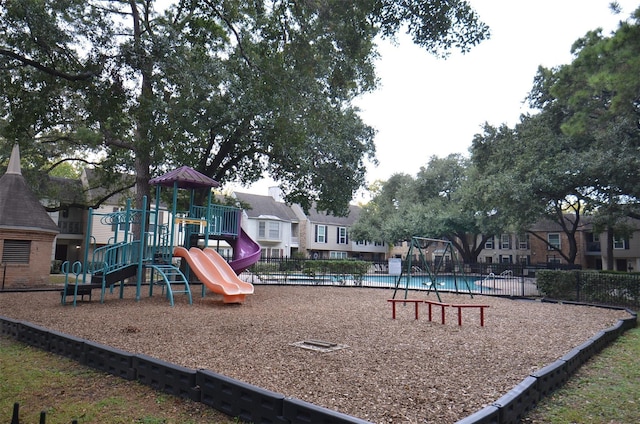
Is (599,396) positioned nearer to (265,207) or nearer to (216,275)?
(216,275)

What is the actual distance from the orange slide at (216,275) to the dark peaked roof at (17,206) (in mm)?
8539

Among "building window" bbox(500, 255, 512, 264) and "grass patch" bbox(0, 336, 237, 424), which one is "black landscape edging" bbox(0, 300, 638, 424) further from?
"building window" bbox(500, 255, 512, 264)

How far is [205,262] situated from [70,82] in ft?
20.5

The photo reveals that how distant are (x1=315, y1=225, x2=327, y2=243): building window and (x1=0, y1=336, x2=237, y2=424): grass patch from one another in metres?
43.8

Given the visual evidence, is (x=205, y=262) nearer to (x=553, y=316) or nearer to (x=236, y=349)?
(x=236, y=349)

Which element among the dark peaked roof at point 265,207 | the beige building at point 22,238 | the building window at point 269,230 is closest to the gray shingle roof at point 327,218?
the dark peaked roof at point 265,207

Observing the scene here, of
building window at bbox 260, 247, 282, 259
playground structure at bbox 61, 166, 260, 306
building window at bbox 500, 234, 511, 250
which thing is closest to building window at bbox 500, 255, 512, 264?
building window at bbox 500, 234, 511, 250

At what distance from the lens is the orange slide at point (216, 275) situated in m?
12.3

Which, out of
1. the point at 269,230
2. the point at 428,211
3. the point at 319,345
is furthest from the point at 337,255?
the point at 319,345

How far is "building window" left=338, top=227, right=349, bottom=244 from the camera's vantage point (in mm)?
52312

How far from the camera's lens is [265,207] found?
1797 inches

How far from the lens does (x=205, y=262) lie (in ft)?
44.5

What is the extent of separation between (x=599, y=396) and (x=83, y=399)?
5.65 meters

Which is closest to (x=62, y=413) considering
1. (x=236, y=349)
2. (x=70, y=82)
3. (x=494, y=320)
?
(x=236, y=349)
